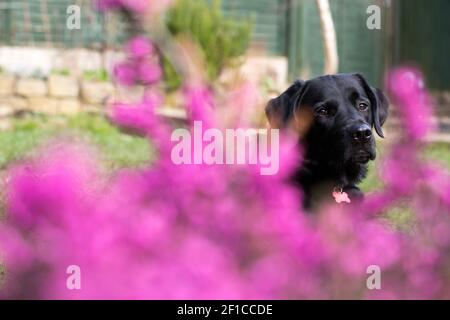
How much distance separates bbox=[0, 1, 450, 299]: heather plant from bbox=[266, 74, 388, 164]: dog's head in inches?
93.3

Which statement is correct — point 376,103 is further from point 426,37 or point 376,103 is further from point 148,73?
point 426,37

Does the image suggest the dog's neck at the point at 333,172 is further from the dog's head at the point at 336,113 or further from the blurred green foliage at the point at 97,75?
the blurred green foliage at the point at 97,75

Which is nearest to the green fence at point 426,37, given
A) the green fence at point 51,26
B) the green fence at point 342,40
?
the green fence at point 342,40

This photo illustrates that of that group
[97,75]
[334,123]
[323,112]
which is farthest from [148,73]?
[97,75]

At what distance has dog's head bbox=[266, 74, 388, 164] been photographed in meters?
3.57

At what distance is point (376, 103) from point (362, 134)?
721 mm

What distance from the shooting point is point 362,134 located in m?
3.53

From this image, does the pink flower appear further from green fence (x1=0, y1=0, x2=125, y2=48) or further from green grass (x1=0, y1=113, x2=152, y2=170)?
green fence (x1=0, y1=0, x2=125, y2=48)

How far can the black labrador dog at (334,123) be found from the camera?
3.55 m

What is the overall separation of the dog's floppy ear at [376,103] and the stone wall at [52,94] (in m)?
6.51

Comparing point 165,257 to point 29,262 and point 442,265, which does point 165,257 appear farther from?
point 442,265

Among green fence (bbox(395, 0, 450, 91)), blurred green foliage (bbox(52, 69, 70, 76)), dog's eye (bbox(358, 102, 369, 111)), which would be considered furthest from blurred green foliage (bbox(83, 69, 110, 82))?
dog's eye (bbox(358, 102, 369, 111))
